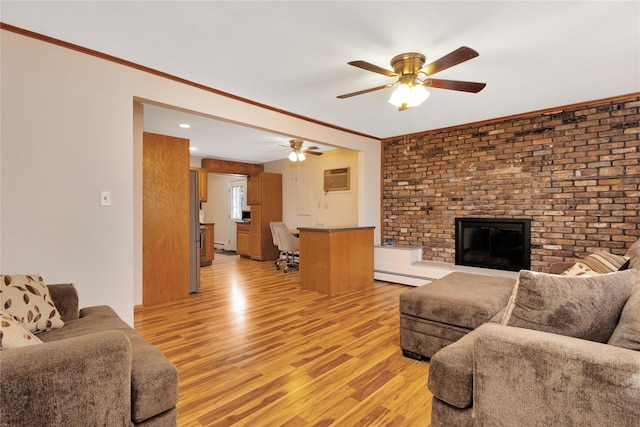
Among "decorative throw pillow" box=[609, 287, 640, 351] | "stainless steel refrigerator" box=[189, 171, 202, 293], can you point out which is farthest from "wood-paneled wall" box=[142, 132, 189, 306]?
"decorative throw pillow" box=[609, 287, 640, 351]

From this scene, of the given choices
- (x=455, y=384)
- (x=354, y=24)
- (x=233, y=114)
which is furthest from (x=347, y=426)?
(x=233, y=114)

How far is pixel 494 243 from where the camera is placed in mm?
4359

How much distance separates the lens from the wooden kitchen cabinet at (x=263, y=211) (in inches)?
278

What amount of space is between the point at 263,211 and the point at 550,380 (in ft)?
21.2

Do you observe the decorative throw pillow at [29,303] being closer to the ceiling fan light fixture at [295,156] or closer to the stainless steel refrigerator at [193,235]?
the stainless steel refrigerator at [193,235]

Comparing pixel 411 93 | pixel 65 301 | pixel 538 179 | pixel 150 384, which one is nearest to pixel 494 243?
pixel 538 179

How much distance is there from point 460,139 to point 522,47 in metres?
2.33

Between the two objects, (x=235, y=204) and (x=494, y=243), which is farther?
(x=235, y=204)

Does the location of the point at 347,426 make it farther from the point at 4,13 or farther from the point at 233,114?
the point at 4,13

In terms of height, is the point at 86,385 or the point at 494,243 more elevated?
the point at 494,243

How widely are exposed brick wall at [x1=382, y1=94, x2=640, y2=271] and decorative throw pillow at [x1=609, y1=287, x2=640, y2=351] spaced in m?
3.16

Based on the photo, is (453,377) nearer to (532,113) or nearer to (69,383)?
(69,383)

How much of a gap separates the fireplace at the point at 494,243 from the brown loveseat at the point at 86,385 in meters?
4.33

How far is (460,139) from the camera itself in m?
4.66
